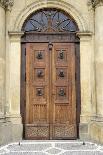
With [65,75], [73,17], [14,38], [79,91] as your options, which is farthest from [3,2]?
[79,91]

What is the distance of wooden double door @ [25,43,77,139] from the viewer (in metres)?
10.9

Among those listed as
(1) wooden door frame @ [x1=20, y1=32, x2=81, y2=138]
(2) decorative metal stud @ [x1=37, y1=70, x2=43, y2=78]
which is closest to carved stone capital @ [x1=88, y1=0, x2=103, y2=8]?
(1) wooden door frame @ [x1=20, y1=32, x2=81, y2=138]

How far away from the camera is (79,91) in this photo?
11070 millimetres

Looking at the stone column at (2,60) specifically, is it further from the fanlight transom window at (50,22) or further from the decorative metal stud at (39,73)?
the decorative metal stud at (39,73)

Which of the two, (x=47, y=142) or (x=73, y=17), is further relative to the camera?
(x=73, y=17)

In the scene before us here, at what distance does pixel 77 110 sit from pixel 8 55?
291 centimetres

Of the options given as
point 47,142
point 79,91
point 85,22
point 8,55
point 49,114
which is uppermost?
point 85,22

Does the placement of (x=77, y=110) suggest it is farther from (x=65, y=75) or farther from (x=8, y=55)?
(x=8, y=55)

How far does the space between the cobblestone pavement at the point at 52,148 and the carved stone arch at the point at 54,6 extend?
3.74m

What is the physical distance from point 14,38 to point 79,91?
9.09 ft

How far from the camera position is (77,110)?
11039mm

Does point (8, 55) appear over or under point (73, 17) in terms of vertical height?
under

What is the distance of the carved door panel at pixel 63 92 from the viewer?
10.9 meters

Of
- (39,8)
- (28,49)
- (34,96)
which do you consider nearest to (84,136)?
(34,96)
